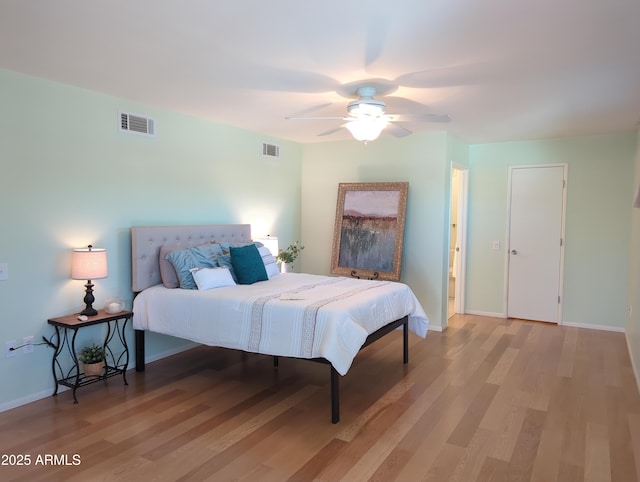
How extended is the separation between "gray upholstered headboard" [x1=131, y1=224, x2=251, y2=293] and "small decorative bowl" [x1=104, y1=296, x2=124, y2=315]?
0.30 m

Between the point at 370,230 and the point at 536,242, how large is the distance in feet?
7.33

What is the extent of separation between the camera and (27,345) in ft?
11.4

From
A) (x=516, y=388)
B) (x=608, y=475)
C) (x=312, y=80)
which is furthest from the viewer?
(x=516, y=388)

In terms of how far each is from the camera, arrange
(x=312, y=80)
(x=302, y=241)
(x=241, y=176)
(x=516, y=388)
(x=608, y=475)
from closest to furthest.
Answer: (x=608, y=475) < (x=312, y=80) < (x=516, y=388) < (x=241, y=176) < (x=302, y=241)

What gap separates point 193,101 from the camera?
412 centimetres

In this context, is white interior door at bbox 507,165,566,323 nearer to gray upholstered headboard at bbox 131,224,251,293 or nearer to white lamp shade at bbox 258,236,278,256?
white lamp shade at bbox 258,236,278,256

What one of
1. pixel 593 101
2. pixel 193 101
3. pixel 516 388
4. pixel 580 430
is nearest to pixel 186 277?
pixel 193 101

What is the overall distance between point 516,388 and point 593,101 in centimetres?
255

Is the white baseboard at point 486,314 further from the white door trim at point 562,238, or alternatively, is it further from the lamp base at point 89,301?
the lamp base at point 89,301

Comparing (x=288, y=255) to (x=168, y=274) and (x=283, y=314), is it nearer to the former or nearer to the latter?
(x=168, y=274)

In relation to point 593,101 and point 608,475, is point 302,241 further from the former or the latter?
point 608,475

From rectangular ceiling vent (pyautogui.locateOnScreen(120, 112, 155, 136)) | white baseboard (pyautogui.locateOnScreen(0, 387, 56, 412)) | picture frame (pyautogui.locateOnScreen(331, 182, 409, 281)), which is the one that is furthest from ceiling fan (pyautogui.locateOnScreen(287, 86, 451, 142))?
white baseboard (pyautogui.locateOnScreen(0, 387, 56, 412))

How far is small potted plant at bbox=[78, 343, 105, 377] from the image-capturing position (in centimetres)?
370

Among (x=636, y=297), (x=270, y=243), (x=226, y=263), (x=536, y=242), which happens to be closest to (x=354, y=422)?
(x=226, y=263)
